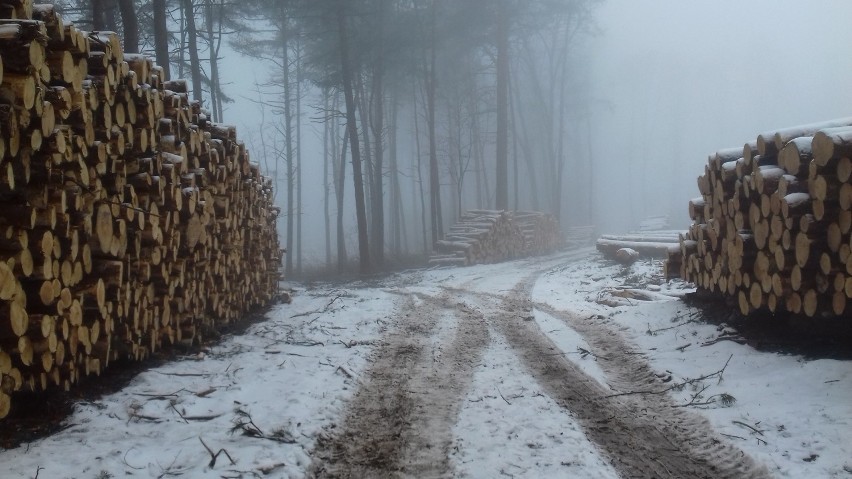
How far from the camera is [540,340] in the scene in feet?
29.5

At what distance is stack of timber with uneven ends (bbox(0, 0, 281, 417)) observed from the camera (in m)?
4.51

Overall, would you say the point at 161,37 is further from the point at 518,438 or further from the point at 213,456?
the point at 518,438

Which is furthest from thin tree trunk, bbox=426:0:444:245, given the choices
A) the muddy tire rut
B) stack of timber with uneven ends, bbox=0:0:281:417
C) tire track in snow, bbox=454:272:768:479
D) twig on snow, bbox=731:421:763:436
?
twig on snow, bbox=731:421:763:436

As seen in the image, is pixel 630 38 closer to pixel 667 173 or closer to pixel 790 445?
pixel 667 173

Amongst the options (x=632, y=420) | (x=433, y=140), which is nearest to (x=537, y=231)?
(x=433, y=140)

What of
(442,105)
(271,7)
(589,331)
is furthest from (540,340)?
(442,105)

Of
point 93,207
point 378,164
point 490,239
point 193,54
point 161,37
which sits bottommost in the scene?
point 490,239

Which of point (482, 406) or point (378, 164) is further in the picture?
point (378, 164)

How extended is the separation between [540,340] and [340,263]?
19091mm

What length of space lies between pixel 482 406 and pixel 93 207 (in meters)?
3.94

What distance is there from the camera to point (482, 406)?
6074 millimetres

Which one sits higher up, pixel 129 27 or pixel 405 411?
pixel 129 27

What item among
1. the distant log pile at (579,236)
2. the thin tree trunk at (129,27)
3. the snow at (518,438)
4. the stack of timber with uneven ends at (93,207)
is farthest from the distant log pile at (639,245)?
the distant log pile at (579,236)

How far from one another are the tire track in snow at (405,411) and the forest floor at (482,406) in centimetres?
2
